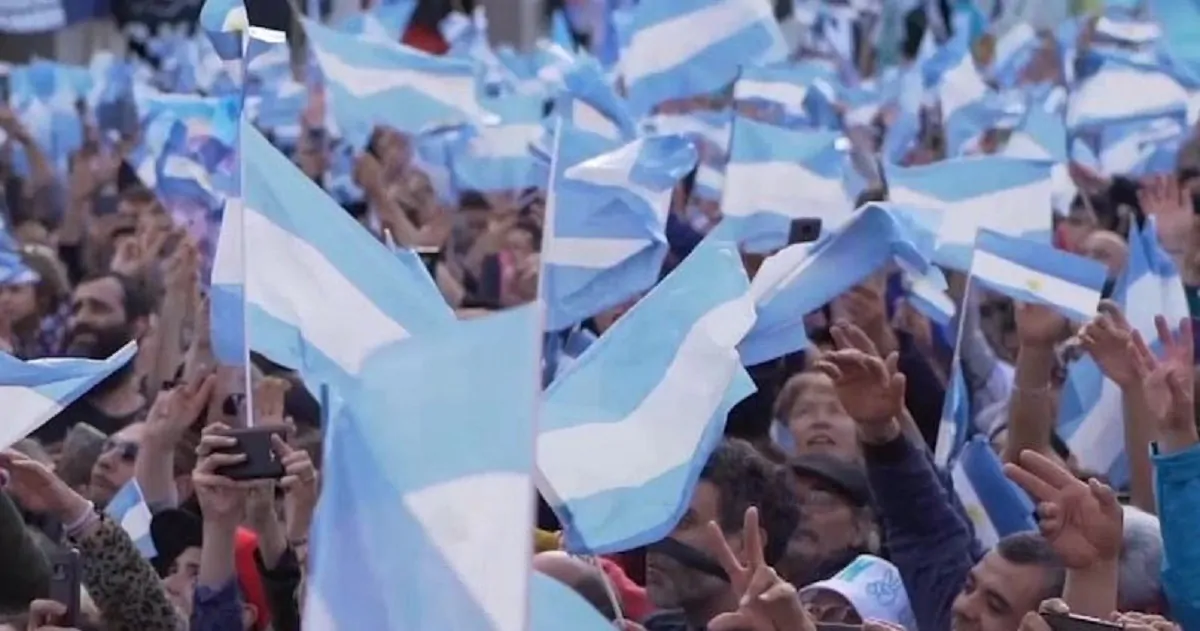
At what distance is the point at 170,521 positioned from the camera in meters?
6.14

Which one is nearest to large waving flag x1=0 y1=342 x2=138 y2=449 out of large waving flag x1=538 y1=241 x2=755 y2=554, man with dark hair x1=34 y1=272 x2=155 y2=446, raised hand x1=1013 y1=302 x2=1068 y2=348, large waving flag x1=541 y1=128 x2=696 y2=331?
large waving flag x1=538 y1=241 x2=755 y2=554

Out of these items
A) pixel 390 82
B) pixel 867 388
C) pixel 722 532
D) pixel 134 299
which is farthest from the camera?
pixel 390 82

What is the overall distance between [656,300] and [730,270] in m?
0.17

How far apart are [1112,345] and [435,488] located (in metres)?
2.56

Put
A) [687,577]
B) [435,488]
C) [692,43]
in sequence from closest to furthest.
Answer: [435,488]
[687,577]
[692,43]

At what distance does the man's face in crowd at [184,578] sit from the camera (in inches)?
227

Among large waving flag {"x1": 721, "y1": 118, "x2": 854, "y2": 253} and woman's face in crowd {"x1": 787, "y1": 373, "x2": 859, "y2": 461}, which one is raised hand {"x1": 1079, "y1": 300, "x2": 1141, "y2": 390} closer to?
woman's face in crowd {"x1": 787, "y1": 373, "x2": 859, "y2": 461}

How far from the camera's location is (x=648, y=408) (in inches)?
203

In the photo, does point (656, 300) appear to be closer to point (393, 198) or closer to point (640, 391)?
point (640, 391)

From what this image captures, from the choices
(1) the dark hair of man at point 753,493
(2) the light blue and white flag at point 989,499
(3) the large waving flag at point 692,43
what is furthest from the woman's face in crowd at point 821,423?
(3) the large waving flag at point 692,43

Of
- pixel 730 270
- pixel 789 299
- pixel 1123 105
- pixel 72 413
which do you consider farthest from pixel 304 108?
pixel 730 270

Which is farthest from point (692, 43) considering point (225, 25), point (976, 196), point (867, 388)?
point (867, 388)

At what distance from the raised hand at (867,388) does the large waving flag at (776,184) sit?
3.98 m

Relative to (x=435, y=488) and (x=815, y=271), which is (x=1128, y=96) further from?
(x=435, y=488)
